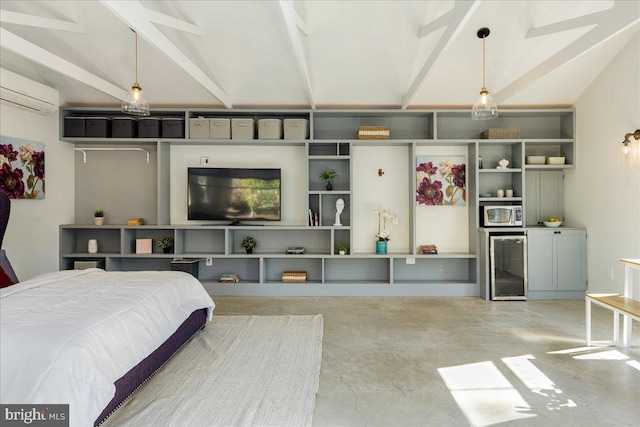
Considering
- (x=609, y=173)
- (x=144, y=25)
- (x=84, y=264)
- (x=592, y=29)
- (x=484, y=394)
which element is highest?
(x=592, y=29)

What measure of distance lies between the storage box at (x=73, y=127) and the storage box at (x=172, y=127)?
1.13 m

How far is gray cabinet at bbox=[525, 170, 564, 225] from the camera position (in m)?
5.71

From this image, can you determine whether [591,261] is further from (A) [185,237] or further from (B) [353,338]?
(A) [185,237]

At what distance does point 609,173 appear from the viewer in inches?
187

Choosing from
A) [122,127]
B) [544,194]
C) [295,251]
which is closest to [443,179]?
[544,194]

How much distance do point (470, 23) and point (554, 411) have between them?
150 inches

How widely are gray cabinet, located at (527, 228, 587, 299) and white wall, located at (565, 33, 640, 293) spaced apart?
0.43ft

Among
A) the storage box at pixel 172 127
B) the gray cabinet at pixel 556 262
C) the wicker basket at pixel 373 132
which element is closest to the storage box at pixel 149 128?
the storage box at pixel 172 127

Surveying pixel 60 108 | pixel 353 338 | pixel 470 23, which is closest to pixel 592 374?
pixel 353 338

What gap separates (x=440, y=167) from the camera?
575 cm

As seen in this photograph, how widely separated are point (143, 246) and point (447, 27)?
4774 millimetres

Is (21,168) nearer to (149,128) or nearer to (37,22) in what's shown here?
(149,128)

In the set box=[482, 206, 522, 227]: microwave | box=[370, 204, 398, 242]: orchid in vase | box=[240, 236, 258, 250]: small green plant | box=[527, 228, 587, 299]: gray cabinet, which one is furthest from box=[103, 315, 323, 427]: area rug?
box=[527, 228, 587, 299]: gray cabinet

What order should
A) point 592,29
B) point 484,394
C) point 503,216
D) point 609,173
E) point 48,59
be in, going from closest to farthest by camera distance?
point 484,394, point 592,29, point 48,59, point 609,173, point 503,216
